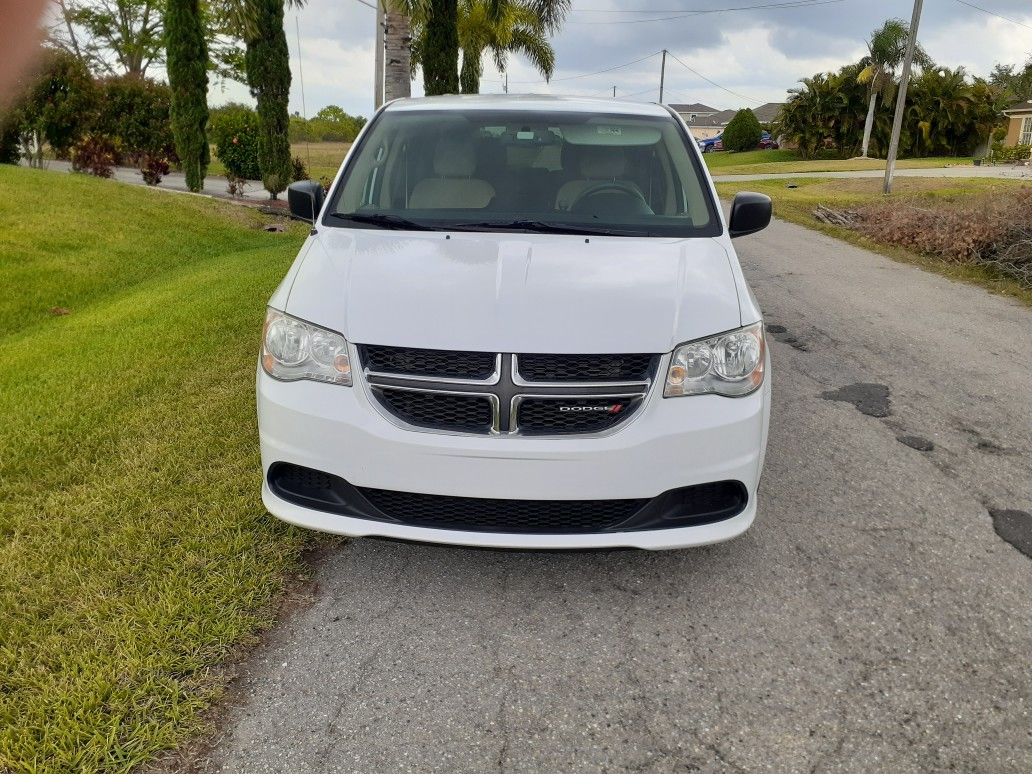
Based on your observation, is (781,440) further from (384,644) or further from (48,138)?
(48,138)

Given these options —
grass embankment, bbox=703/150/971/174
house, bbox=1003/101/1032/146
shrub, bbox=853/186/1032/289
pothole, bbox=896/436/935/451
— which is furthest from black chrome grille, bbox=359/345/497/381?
house, bbox=1003/101/1032/146

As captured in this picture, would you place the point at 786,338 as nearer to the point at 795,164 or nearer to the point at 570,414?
the point at 570,414

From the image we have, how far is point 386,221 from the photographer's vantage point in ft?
12.1

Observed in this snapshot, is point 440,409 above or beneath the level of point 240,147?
beneath

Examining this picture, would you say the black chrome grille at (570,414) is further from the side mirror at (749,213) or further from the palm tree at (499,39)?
the palm tree at (499,39)

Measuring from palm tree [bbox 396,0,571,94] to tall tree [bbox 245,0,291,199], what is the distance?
2695mm

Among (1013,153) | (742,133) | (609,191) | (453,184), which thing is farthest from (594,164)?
(742,133)

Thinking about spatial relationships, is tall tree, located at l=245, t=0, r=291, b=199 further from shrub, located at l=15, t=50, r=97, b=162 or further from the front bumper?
the front bumper

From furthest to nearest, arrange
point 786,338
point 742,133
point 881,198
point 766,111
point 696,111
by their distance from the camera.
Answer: point 696,111 < point 766,111 < point 742,133 < point 881,198 < point 786,338

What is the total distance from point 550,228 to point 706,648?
74.3 inches

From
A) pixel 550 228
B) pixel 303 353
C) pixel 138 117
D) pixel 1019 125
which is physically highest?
pixel 1019 125

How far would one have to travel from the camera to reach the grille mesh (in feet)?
9.05

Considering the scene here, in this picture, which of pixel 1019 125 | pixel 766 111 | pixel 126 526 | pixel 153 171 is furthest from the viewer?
pixel 766 111

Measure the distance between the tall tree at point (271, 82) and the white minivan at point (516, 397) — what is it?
1537cm
